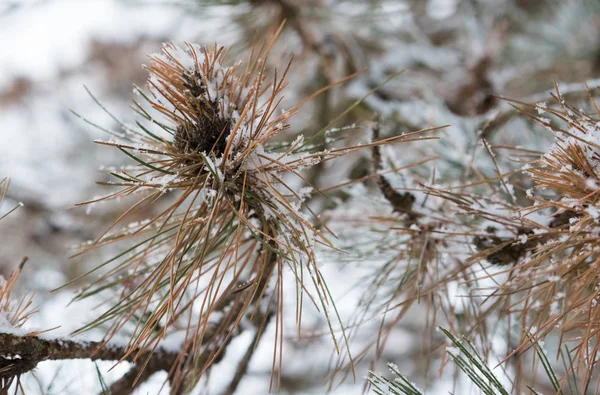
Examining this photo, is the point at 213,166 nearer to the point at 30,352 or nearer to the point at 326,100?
the point at 30,352

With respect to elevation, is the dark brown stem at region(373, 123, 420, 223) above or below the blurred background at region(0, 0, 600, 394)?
below

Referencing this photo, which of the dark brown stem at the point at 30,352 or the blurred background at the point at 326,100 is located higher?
the blurred background at the point at 326,100

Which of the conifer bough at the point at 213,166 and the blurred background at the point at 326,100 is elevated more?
the blurred background at the point at 326,100

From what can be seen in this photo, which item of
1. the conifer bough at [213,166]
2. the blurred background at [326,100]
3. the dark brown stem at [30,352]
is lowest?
the dark brown stem at [30,352]

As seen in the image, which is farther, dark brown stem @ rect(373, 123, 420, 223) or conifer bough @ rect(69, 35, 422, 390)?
dark brown stem @ rect(373, 123, 420, 223)

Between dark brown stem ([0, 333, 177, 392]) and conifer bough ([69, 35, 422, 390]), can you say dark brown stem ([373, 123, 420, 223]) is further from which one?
dark brown stem ([0, 333, 177, 392])

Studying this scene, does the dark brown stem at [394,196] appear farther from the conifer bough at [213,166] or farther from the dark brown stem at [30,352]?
the dark brown stem at [30,352]

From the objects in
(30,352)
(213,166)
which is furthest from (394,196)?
(30,352)

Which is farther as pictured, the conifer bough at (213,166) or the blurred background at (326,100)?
the blurred background at (326,100)

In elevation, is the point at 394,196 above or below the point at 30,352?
above
